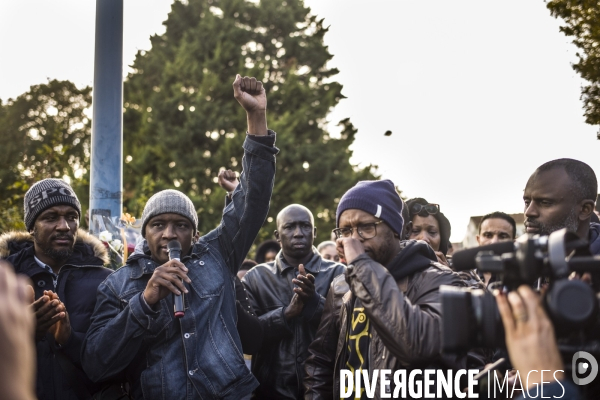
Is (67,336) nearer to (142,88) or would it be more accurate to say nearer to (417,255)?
(417,255)

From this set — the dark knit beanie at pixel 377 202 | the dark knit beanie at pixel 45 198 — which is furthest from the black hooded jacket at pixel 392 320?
the dark knit beanie at pixel 45 198

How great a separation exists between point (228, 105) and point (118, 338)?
24.8 m

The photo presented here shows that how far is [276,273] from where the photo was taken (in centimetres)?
648

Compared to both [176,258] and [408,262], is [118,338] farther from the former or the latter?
[408,262]

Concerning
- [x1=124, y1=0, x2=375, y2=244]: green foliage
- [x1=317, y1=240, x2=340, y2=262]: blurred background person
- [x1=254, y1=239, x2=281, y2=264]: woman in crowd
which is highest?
[x1=124, y1=0, x2=375, y2=244]: green foliage

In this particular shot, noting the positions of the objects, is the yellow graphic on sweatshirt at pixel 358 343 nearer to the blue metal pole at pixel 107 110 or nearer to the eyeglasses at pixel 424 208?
the eyeglasses at pixel 424 208

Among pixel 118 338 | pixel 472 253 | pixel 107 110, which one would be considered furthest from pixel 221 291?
pixel 107 110

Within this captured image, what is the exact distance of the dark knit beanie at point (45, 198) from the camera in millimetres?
4859

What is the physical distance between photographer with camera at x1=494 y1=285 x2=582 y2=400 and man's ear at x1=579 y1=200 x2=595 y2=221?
86.7 inches

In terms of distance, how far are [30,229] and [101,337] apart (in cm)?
110

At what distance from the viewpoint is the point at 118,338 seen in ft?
13.9

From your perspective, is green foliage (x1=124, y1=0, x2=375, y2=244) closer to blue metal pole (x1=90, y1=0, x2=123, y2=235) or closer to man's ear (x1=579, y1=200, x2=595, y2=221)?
blue metal pole (x1=90, y1=0, x2=123, y2=235)

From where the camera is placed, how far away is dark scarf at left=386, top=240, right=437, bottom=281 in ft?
12.6

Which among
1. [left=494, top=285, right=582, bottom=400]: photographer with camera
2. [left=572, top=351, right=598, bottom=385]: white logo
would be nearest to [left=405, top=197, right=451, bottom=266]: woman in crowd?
[left=572, top=351, right=598, bottom=385]: white logo
